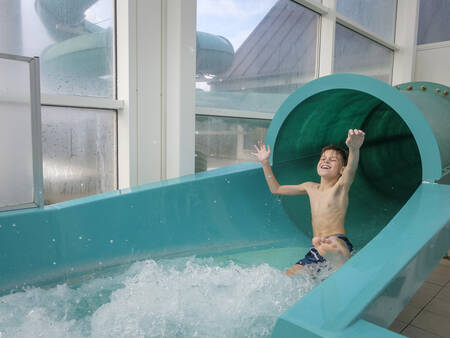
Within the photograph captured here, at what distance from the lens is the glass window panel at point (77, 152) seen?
190 centimetres

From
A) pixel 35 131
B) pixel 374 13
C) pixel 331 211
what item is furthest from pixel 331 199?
pixel 374 13

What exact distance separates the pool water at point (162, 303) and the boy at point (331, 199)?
0.09m

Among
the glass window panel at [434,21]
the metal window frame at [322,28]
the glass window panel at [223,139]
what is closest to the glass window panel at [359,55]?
the metal window frame at [322,28]

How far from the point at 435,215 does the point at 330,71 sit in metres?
2.68

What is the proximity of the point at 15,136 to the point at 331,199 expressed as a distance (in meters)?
1.39

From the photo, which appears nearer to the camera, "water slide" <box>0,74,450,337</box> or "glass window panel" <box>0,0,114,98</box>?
"water slide" <box>0,74,450,337</box>

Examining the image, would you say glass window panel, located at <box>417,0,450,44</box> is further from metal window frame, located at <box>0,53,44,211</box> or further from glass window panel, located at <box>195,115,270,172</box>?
metal window frame, located at <box>0,53,44,211</box>

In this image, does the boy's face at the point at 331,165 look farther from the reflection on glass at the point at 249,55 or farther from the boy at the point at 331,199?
the reflection on glass at the point at 249,55

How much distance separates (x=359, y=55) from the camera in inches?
165

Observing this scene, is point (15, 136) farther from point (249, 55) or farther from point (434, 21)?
point (434, 21)

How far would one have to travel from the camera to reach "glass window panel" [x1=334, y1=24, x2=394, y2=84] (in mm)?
3861

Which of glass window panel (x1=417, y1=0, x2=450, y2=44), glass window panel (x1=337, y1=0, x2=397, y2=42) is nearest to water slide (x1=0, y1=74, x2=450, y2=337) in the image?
glass window panel (x1=337, y1=0, x2=397, y2=42)

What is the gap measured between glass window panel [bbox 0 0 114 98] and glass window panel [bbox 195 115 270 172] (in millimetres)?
678

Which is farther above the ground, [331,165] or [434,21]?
[434,21]
